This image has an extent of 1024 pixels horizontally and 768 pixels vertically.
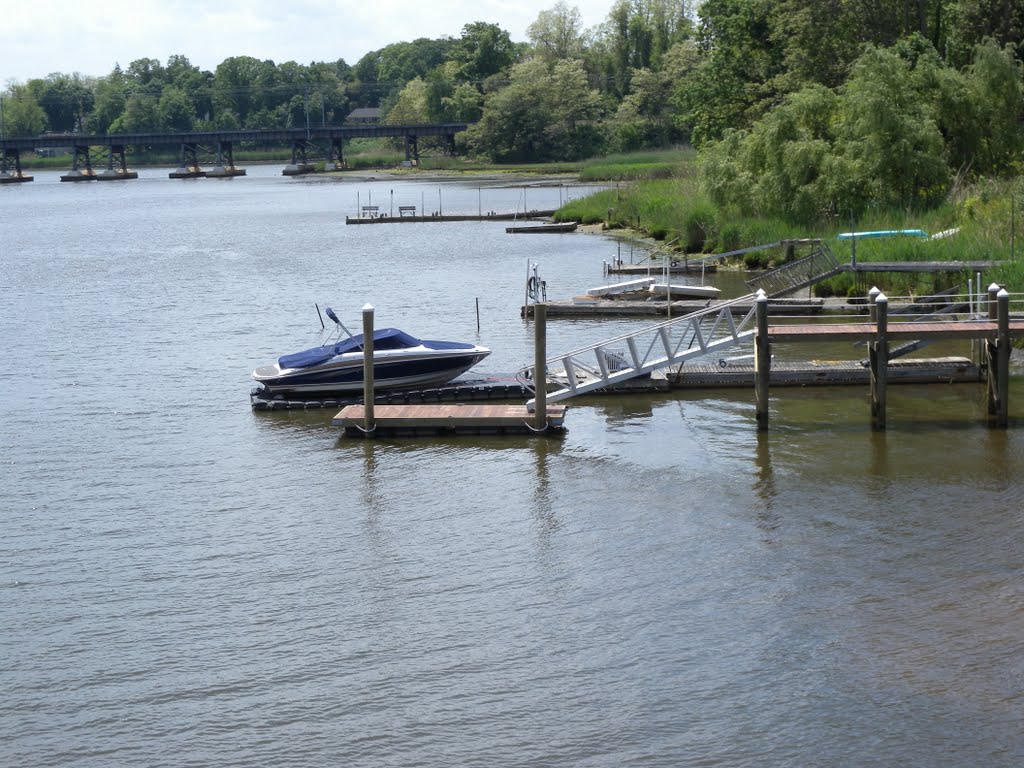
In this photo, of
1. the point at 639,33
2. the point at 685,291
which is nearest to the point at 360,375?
the point at 685,291

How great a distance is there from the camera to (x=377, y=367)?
31547 millimetres

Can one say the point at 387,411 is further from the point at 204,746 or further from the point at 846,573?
the point at 204,746

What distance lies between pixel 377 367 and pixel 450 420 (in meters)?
4.00

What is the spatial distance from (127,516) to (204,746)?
926cm

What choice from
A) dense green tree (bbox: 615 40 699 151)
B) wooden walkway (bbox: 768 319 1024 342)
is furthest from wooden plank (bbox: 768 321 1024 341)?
dense green tree (bbox: 615 40 699 151)

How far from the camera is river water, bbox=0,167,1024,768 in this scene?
A: 15.5m

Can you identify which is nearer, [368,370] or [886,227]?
[368,370]

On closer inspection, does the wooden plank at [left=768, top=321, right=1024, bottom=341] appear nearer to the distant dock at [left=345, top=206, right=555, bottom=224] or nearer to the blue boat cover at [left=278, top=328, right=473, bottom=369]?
the blue boat cover at [left=278, top=328, right=473, bottom=369]

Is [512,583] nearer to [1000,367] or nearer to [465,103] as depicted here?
[1000,367]

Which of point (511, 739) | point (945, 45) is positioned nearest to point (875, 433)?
point (511, 739)

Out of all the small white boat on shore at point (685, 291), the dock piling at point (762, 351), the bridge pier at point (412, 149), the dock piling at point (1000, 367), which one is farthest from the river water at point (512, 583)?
the bridge pier at point (412, 149)

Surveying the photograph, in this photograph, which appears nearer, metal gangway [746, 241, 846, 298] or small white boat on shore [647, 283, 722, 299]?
metal gangway [746, 241, 846, 298]

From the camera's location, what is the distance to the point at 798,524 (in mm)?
22188

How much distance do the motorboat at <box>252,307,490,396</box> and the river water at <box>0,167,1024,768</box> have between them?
101cm
